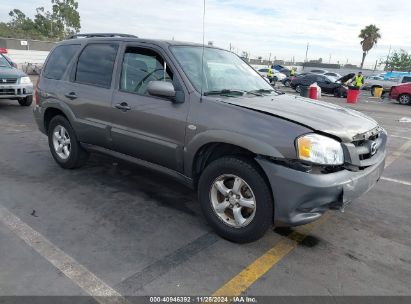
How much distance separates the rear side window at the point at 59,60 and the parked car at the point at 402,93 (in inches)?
749

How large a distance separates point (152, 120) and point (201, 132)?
2.21 feet

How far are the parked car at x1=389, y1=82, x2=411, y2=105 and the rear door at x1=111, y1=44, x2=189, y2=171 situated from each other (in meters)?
19.2

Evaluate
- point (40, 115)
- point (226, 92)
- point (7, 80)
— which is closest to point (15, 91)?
point (7, 80)

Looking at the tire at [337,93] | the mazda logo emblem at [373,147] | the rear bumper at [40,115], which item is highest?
the mazda logo emblem at [373,147]

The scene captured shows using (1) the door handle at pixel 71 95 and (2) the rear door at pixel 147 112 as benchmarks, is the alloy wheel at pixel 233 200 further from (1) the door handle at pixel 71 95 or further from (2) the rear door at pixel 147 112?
(1) the door handle at pixel 71 95

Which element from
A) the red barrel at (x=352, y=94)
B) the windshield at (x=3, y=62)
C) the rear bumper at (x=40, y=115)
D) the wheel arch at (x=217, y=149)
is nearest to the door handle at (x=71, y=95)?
the rear bumper at (x=40, y=115)

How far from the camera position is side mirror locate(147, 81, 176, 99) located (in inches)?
143

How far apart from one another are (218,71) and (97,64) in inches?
62.3

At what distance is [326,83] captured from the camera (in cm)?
2298

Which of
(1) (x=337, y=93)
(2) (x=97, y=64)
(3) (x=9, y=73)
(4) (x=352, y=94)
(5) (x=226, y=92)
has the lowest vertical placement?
(1) (x=337, y=93)

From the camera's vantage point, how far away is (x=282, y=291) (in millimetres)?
2820

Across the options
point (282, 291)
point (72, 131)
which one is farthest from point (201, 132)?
point (72, 131)

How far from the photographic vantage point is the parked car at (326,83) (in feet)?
73.5

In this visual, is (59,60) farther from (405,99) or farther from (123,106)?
(405,99)
